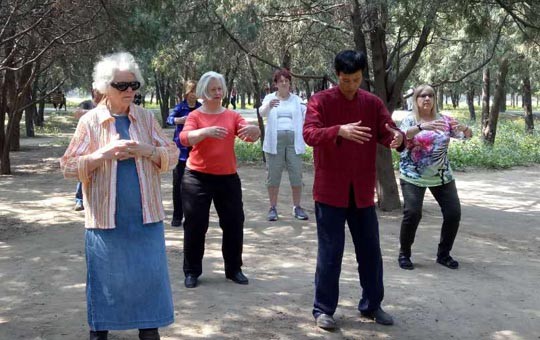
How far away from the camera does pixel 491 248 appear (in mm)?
6793

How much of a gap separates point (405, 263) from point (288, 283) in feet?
4.14

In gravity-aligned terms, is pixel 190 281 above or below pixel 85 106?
below

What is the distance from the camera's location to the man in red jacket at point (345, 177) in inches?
155

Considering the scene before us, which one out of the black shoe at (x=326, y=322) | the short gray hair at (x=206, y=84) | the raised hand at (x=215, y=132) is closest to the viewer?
the black shoe at (x=326, y=322)

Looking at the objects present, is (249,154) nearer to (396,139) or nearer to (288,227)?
(288,227)

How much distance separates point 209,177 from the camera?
497 centimetres

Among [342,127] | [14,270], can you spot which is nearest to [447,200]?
[342,127]

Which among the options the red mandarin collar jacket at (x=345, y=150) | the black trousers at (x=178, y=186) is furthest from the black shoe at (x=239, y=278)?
the black trousers at (x=178, y=186)

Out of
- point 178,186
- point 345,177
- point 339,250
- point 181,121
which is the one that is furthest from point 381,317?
point 178,186

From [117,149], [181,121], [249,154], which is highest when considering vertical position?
[181,121]

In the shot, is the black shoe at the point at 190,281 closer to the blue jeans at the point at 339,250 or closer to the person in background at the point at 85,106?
the blue jeans at the point at 339,250

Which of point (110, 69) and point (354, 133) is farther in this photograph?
point (354, 133)

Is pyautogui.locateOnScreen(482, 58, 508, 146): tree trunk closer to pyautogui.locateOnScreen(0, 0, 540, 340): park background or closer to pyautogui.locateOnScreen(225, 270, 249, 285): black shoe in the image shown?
pyautogui.locateOnScreen(0, 0, 540, 340): park background

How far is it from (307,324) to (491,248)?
11.1 ft
